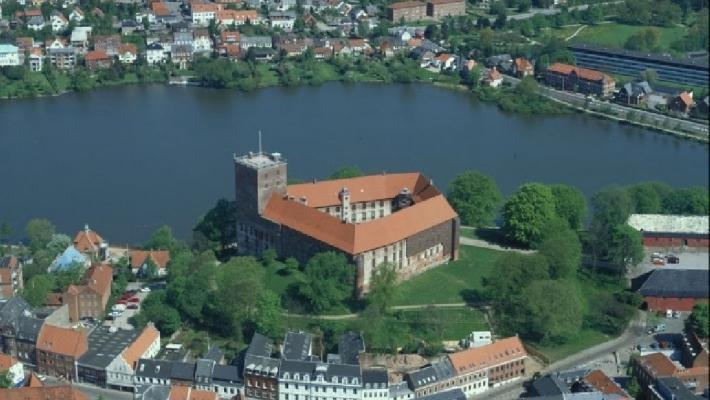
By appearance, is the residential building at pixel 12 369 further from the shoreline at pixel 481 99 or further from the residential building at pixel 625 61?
the residential building at pixel 625 61

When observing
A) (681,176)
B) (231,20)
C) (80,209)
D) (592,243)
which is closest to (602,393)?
(592,243)

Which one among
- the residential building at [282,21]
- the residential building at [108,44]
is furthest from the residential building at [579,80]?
the residential building at [108,44]

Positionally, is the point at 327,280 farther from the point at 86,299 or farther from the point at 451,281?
the point at 86,299

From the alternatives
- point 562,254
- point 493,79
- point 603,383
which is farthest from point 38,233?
point 493,79

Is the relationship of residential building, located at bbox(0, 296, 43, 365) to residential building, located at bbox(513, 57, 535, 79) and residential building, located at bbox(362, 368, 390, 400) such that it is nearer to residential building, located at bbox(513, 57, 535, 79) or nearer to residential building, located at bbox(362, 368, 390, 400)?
residential building, located at bbox(362, 368, 390, 400)

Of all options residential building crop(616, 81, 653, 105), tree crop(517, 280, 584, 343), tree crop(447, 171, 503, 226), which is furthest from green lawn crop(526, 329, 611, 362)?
residential building crop(616, 81, 653, 105)
